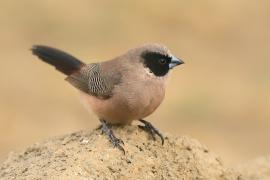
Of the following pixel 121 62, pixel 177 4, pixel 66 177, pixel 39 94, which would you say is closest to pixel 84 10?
pixel 177 4

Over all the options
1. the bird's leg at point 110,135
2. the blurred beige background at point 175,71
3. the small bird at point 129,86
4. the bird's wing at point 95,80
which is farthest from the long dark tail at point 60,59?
the blurred beige background at point 175,71

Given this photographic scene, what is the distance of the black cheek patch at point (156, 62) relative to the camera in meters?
6.73

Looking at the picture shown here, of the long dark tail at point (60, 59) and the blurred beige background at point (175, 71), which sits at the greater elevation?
the blurred beige background at point (175, 71)

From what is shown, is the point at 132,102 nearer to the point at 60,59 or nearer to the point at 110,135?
the point at 110,135

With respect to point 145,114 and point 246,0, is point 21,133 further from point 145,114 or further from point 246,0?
point 246,0

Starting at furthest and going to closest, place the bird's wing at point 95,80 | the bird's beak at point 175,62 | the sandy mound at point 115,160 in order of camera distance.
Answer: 1. the bird's wing at point 95,80
2. the bird's beak at point 175,62
3. the sandy mound at point 115,160

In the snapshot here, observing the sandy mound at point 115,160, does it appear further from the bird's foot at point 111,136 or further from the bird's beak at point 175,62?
the bird's beak at point 175,62

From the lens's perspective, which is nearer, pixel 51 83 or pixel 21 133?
pixel 21 133

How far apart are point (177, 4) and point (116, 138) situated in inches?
632

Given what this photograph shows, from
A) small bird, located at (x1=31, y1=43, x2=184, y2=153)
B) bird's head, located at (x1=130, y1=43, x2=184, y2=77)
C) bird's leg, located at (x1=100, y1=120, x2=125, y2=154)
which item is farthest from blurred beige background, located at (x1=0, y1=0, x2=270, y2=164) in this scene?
bird's leg, located at (x1=100, y1=120, x2=125, y2=154)

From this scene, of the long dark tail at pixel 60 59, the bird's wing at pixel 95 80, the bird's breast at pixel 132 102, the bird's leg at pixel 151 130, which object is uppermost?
the long dark tail at pixel 60 59

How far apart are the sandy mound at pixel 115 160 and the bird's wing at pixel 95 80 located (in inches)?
16.3

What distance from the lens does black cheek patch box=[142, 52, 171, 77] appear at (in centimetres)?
673

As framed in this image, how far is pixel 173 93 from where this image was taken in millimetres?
15867
